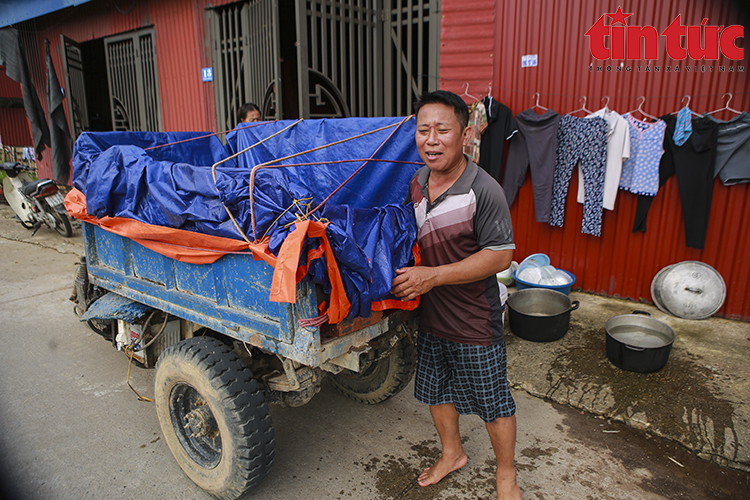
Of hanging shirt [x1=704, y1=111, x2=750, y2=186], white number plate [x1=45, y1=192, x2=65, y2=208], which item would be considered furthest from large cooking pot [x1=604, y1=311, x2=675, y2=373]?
white number plate [x1=45, y1=192, x2=65, y2=208]

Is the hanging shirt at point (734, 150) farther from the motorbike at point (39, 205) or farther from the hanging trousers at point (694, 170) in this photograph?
the motorbike at point (39, 205)

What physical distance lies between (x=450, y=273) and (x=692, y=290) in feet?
11.6

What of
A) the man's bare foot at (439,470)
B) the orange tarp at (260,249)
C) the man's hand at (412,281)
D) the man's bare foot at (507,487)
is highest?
the orange tarp at (260,249)

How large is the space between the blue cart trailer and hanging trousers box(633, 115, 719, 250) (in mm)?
3070

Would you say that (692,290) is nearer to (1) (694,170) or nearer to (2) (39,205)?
(1) (694,170)

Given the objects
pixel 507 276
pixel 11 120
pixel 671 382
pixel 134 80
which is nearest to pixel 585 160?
pixel 507 276

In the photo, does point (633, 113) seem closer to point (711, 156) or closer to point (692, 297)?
point (711, 156)

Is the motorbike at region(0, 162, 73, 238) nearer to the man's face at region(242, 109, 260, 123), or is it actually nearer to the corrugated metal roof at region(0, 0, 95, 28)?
the corrugated metal roof at region(0, 0, 95, 28)

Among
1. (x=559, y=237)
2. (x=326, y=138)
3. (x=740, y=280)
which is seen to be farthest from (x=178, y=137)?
(x=740, y=280)

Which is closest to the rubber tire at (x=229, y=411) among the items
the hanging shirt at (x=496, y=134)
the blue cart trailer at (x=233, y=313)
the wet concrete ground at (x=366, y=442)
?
the blue cart trailer at (x=233, y=313)

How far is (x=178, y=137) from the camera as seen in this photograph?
3811mm

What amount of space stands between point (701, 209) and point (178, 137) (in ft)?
15.4

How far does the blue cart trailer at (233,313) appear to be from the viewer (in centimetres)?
193

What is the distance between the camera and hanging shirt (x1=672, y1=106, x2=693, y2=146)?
13.5 feet
